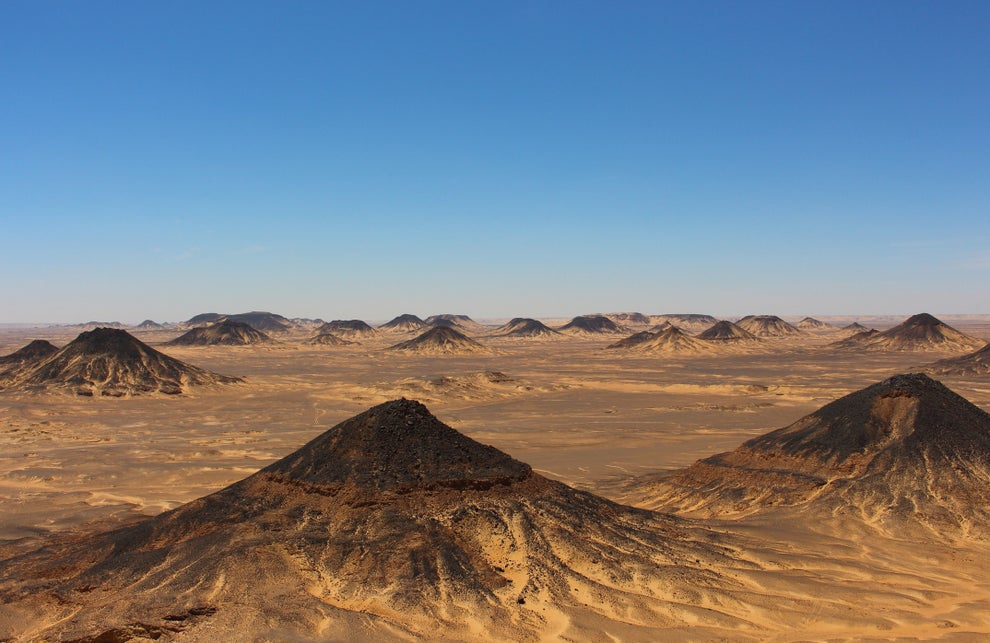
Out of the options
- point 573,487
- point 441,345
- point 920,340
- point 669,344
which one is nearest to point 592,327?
point 669,344

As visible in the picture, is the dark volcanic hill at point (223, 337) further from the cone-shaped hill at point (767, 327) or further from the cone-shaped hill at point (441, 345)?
the cone-shaped hill at point (767, 327)

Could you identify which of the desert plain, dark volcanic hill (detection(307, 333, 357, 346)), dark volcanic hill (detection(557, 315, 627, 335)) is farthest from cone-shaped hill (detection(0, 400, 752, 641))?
dark volcanic hill (detection(557, 315, 627, 335))

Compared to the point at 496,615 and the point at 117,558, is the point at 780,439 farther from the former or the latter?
the point at 117,558

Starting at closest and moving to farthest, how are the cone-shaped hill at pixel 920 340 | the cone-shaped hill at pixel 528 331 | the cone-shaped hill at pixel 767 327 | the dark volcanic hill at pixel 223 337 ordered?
the cone-shaped hill at pixel 920 340, the dark volcanic hill at pixel 223 337, the cone-shaped hill at pixel 767 327, the cone-shaped hill at pixel 528 331

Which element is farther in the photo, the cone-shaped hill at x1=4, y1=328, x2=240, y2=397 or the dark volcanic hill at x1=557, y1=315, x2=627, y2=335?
the dark volcanic hill at x1=557, y1=315, x2=627, y2=335

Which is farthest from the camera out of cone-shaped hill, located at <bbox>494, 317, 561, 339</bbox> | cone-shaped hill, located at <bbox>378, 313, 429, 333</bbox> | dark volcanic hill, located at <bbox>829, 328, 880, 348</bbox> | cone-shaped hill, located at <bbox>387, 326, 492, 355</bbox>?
cone-shaped hill, located at <bbox>378, 313, 429, 333</bbox>

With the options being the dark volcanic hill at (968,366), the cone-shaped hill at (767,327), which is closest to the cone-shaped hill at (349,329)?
the cone-shaped hill at (767,327)

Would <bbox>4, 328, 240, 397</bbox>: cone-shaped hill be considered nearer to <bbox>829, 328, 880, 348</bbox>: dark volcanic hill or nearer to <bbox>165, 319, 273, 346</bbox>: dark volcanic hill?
<bbox>165, 319, 273, 346</bbox>: dark volcanic hill
